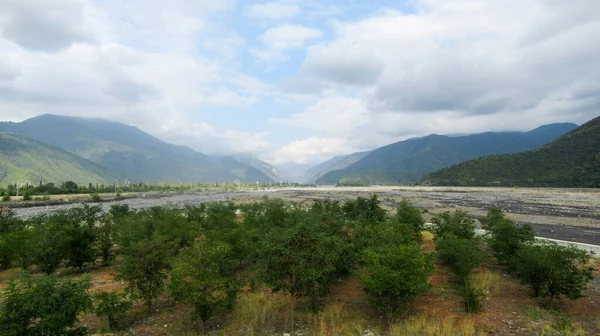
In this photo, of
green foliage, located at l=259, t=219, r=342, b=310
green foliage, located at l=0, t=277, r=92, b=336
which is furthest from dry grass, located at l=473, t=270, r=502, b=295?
green foliage, located at l=0, t=277, r=92, b=336

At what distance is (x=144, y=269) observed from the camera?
14.7 meters

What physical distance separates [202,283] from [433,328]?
922cm

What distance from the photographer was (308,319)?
1405 centimetres

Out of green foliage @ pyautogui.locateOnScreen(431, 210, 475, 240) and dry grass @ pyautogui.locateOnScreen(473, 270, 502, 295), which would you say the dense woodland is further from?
green foliage @ pyautogui.locateOnScreen(431, 210, 475, 240)

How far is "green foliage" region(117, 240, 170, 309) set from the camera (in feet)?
47.5

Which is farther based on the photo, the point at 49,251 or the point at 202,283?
the point at 49,251

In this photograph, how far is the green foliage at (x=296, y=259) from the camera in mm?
12398

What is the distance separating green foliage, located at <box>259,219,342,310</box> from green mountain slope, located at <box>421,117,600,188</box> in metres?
175

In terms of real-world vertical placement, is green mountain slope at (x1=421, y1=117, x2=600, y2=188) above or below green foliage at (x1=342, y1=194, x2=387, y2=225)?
above

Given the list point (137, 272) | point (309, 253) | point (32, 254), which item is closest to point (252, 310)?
point (309, 253)

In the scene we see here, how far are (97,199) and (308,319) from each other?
133 m

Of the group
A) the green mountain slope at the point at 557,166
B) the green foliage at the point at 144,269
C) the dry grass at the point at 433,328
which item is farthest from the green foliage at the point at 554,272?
the green mountain slope at the point at 557,166

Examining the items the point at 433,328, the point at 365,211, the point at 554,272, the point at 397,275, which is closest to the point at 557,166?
the point at 365,211

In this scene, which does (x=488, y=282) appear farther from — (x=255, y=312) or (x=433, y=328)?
(x=255, y=312)
